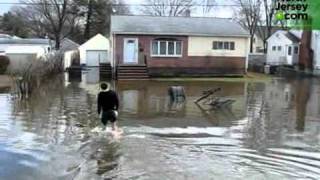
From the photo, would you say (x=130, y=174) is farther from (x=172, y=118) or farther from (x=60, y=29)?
(x=60, y=29)

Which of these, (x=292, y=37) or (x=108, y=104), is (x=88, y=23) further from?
(x=108, y=104)

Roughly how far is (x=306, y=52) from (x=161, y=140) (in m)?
34.4

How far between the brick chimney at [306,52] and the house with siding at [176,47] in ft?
24.5

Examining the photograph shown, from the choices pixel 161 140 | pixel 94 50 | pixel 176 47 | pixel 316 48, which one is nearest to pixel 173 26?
pixel 176 47

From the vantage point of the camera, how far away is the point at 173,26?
3919 centimetres

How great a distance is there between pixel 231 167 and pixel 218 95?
14.8 metres

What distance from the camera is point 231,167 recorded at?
10078 millimetres

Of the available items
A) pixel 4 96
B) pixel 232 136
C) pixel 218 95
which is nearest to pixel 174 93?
pixel 218 95

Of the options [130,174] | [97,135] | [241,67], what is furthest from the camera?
[241,67]

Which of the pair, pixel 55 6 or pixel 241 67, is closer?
pixel 241 67

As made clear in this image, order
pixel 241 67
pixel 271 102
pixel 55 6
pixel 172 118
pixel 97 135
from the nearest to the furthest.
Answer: pixel 97 135, pixel 172 118, pixel 271 102, pixel 241 67, pixel 55 6

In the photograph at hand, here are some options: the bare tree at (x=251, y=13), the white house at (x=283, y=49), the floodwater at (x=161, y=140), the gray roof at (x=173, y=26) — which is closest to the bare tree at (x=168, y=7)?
the bare tree at (x=251, y=13)

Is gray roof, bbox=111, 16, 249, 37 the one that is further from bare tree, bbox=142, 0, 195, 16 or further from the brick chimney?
bare tree, bbox=142, 0, 195, 16

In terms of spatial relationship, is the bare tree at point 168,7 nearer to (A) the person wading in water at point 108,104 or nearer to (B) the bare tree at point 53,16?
(B) the bare tree at point 53,16
